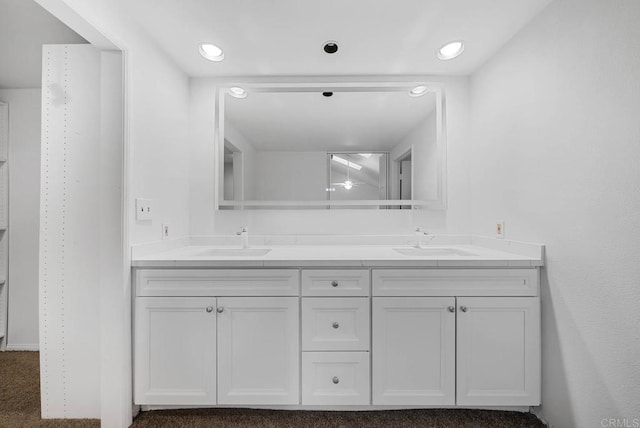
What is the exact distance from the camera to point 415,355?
57.9 inches

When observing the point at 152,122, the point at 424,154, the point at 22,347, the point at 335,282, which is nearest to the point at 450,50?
the point at 424,154

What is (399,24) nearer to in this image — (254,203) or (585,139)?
(585,139)

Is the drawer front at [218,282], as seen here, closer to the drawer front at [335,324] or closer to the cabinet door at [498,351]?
the drawer front at [335,324]

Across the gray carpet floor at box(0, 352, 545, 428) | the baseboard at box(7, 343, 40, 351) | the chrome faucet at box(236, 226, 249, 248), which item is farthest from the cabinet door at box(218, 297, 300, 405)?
the baseboard at box(7, 343, 40, 351)

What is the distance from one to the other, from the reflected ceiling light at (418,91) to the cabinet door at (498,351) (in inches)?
55.8

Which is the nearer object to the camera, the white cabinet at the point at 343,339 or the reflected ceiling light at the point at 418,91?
the white cabinet at the point at 343,339

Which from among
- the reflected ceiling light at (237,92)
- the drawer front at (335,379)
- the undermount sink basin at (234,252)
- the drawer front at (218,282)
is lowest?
the drawer front at (335,379)

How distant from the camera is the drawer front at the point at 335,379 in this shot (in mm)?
1472

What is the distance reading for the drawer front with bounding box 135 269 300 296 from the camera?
1494 millimetres

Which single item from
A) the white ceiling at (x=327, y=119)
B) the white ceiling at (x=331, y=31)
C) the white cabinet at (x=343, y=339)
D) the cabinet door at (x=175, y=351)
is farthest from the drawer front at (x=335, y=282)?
the white ceiling at (x=331, y=31)

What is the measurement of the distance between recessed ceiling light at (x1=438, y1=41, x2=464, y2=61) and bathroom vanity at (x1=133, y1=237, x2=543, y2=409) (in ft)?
4.14
